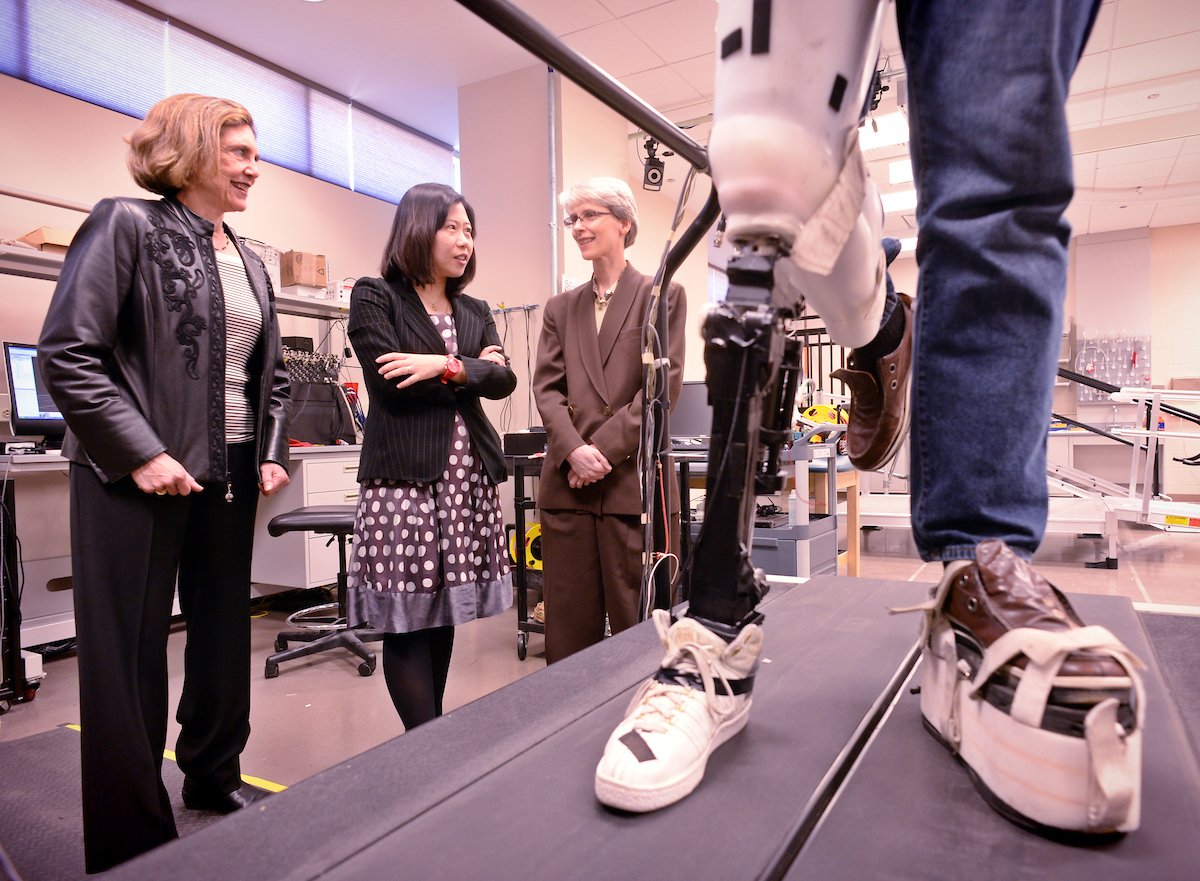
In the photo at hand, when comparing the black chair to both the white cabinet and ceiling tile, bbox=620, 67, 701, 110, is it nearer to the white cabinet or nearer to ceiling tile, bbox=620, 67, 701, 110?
the white cabinet

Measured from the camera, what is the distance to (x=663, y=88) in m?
5.11

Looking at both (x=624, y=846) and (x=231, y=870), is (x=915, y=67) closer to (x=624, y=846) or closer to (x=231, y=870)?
(x=624, y=846)

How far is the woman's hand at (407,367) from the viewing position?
1514 millimetres

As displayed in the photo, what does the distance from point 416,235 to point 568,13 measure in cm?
325

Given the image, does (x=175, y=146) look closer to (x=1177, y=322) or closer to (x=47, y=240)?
(x=47, y=240)

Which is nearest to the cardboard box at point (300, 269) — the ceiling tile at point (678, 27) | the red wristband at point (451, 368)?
the ceiling tile at point (678, 27)

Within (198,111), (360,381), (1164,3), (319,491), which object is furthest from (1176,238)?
(198,111)

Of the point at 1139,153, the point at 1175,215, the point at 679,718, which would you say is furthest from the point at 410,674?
the point at 1175,215

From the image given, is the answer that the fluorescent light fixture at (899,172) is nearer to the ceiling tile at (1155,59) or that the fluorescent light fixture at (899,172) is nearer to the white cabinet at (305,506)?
the ceiling tile at (1155,59)

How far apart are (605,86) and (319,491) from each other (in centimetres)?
304

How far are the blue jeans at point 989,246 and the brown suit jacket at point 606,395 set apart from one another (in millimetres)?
1257

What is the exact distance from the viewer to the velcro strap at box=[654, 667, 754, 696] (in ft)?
2.09

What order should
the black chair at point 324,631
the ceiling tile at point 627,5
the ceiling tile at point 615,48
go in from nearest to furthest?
the black chair at point 324,631 < the ceiling tile at point 627,5 < the ceiling tile at point 615,48

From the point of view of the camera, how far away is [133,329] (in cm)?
Result: 134
